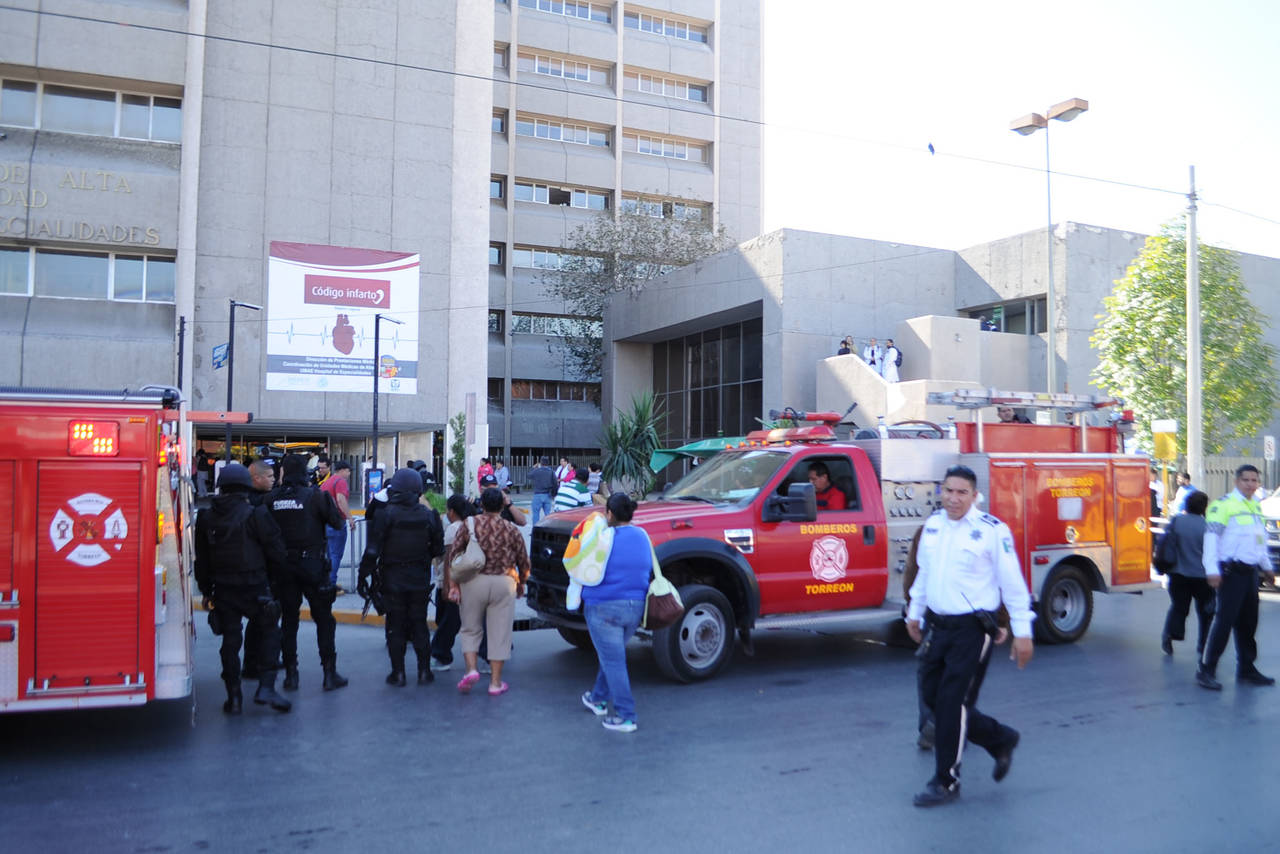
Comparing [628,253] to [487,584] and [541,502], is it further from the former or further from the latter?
[487,584]

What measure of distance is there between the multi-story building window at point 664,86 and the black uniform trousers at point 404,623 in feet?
169

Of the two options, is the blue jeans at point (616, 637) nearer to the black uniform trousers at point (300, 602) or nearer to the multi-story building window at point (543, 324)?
the black uniform trousers at point (300, 602)

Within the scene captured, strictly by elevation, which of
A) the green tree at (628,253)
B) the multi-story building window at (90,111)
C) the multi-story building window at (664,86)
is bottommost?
the green tree at (628,253)

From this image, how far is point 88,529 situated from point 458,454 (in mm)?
25824

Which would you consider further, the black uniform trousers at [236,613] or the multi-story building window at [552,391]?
the multi-story building window at [552,391]

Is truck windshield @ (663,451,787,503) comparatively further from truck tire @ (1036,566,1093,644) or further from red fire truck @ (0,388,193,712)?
red fire truck @ (0,388,193,712)

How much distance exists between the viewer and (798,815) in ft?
17.0

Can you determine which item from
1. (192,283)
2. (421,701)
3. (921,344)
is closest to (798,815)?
(421,701)

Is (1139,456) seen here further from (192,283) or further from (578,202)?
(578,202)

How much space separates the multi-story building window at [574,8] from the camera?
54.3 m

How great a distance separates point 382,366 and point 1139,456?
2758 cm

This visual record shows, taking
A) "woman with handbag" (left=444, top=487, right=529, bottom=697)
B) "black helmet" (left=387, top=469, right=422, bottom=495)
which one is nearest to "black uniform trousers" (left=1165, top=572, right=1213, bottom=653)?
"woman with handbag" (left=444, top=487, right=529, bottom=697)

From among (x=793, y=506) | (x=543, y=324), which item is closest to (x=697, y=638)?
(x=793, y=506)

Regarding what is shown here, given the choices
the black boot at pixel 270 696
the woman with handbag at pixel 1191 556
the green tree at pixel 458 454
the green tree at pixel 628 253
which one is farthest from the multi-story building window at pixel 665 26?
the black boot at pixel 270 696
